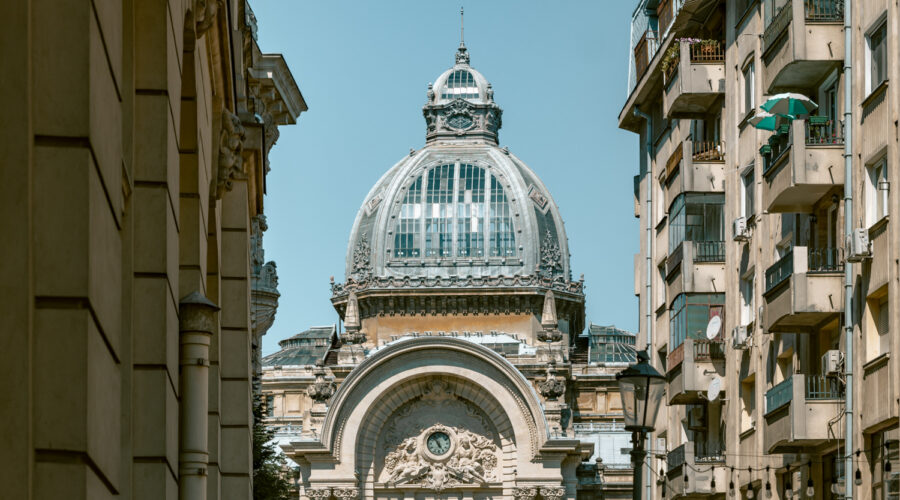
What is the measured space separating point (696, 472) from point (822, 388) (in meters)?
10.1

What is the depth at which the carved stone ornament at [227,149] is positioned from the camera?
658 inches

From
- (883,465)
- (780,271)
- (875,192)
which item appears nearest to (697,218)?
(780,271)

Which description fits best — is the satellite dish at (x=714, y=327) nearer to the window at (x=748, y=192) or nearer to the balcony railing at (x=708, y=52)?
the window at (x=748, y=192)

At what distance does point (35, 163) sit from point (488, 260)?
313 feet

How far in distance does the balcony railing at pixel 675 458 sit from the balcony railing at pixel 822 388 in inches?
408

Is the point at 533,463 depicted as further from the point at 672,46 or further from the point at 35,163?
the point at 35,163

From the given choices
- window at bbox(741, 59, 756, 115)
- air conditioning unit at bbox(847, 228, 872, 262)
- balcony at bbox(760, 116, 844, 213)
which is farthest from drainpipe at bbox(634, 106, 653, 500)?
air conditioning unit at bbox(847, 228, 872, 262)

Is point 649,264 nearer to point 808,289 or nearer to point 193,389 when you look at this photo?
point 808,289

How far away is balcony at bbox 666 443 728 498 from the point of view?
121 feet

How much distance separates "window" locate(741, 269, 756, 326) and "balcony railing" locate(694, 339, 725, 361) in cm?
183

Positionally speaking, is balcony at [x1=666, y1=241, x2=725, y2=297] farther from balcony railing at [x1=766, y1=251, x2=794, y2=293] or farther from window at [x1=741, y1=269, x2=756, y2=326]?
balcony railing at [x1=766, y1=251, x2=794, y2=293]

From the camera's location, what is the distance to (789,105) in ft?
87.5

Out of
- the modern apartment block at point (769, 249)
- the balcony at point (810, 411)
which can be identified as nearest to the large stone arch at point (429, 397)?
the modern apartment block at point (769, 249)

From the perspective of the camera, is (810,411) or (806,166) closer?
(806,166)
